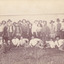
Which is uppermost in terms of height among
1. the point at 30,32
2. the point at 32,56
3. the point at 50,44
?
the point at 30,32

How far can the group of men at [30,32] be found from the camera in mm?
3539

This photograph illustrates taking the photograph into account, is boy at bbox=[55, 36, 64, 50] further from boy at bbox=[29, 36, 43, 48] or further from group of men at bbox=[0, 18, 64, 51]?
boy at bbox=[29, 36, 43, 48]

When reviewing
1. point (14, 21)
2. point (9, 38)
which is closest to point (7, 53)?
point (9, 38)

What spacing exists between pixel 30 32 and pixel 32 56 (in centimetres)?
58

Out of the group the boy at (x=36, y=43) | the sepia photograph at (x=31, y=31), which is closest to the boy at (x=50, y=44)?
the sepia photograph at (x=31, y=31)

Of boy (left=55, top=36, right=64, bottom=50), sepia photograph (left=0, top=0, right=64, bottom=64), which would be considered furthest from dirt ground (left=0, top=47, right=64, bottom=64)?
boy (left=55, top=36, right=64, bottom=50)

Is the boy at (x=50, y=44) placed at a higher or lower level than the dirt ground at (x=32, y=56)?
higher

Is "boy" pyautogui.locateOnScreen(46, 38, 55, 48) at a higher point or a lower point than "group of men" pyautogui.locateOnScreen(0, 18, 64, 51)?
lower

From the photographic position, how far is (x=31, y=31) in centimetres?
357

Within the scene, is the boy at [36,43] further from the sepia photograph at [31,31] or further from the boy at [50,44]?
the boy at [50,44]

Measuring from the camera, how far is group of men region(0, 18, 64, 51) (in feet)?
11.6

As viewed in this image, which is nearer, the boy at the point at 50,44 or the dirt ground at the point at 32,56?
the dirt ground at the point at 32,56

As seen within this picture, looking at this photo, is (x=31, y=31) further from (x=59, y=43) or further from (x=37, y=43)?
(x=59, y=43)

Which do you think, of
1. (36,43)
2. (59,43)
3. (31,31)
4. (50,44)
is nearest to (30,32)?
(31,31)
